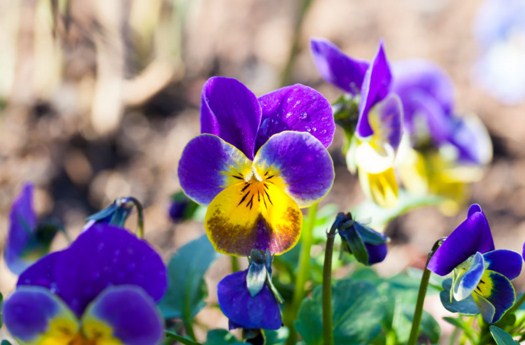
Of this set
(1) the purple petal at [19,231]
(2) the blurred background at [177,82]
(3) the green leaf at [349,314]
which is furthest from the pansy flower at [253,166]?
(2) the blurred background at [177,82]

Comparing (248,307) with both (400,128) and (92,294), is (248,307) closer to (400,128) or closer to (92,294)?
(92,294)

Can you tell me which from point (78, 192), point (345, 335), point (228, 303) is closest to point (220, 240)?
point (228, 303)

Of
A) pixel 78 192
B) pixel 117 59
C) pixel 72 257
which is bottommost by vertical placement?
pixel 78 192

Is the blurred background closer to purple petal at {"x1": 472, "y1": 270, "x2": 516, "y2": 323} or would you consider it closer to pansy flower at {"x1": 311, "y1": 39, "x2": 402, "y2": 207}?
pansy flower at {"x1": 311, "y1": 39, "x2": 402, "y2": 207}

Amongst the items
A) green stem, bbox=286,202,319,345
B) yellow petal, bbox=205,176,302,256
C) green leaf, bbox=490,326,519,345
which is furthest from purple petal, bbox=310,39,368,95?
green leaf, bbox=490,326,519,345

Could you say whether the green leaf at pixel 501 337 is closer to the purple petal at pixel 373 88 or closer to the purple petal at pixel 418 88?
the purple petal at pixel 373 88

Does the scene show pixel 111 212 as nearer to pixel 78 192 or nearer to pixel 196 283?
pixel 196 283
